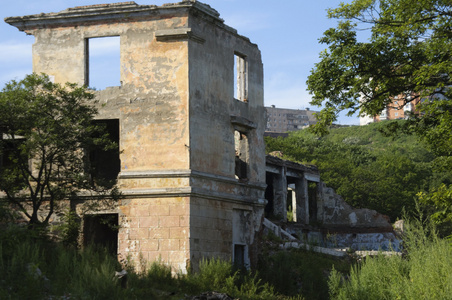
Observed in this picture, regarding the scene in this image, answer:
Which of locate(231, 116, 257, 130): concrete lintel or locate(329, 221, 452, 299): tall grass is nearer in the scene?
locate(329, 221, 452, 299): tall grass

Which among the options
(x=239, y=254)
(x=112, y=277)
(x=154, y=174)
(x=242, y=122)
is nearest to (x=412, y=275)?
(x=112, y=277)

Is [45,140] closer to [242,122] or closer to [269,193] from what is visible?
[242,122]

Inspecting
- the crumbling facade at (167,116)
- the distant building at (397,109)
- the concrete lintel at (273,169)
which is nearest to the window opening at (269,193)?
the concrete lintel at (273,169)

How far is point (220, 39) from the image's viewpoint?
23594 mm

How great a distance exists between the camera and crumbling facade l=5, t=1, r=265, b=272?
21375 mm

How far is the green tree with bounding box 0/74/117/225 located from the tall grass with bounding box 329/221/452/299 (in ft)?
25.8

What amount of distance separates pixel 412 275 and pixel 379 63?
680 centimetres

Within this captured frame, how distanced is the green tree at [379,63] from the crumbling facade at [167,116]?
386 centimetres

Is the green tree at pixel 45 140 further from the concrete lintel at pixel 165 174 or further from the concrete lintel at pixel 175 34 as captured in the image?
the concrete lintel at pixel 175 34

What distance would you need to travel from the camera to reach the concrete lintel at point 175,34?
22.0 metres

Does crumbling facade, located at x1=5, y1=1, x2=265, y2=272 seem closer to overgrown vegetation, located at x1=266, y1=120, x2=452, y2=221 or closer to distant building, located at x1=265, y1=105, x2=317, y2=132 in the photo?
overgrown vegetation, located at x1=266, y1=120, x2=452, y2=221

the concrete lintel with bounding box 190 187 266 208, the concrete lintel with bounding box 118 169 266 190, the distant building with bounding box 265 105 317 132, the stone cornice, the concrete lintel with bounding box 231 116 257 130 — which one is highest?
the distant building with bounding box 265 105 317 132

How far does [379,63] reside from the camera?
19938mm

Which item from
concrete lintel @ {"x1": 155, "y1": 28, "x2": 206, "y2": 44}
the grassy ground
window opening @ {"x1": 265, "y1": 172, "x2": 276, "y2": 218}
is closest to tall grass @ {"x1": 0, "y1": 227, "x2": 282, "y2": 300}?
the grassy ground
